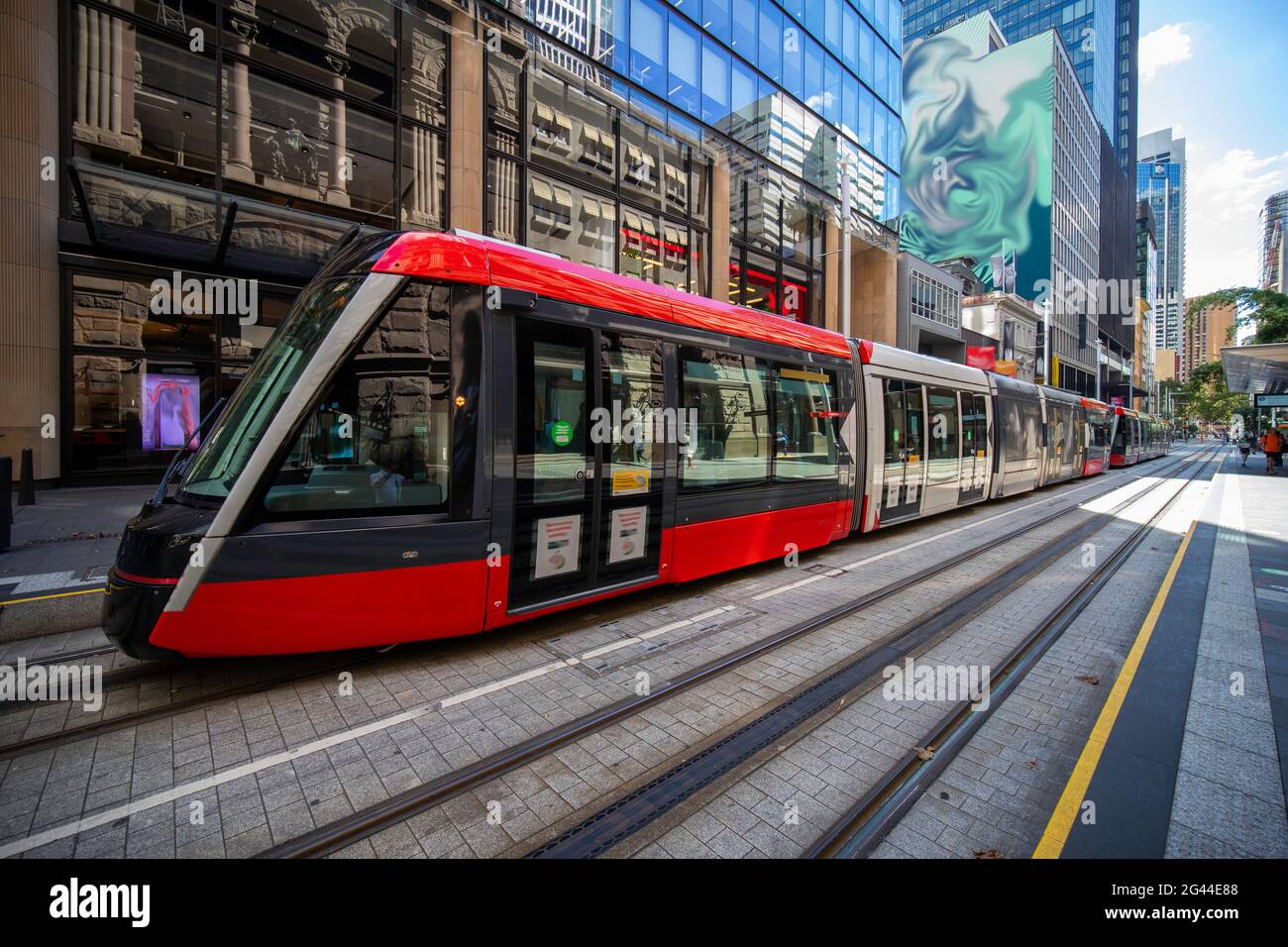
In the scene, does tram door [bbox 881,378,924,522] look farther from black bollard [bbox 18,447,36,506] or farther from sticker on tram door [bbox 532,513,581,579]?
black bollard [bbox 18,447,36,506]

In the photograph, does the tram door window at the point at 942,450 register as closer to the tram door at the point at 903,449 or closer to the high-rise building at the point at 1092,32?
the tram door at the point at 903,449

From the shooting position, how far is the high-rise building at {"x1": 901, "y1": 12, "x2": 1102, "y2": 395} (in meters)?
57.6

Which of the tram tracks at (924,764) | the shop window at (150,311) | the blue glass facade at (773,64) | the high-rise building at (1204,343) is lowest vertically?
the tram tracks at (924,764)

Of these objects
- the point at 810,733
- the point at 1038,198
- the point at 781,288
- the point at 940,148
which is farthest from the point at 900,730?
the point at 940,148

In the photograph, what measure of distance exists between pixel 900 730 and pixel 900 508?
22.3 feet

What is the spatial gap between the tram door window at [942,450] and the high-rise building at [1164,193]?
207592 millimetres

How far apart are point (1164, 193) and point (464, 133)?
237810 mm

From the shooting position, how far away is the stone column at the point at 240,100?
12180mm

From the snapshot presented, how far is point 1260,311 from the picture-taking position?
3259cm

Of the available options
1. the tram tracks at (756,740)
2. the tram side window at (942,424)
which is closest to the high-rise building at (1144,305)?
the tram side window at (942,424)

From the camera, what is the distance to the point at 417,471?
13.3 ft
